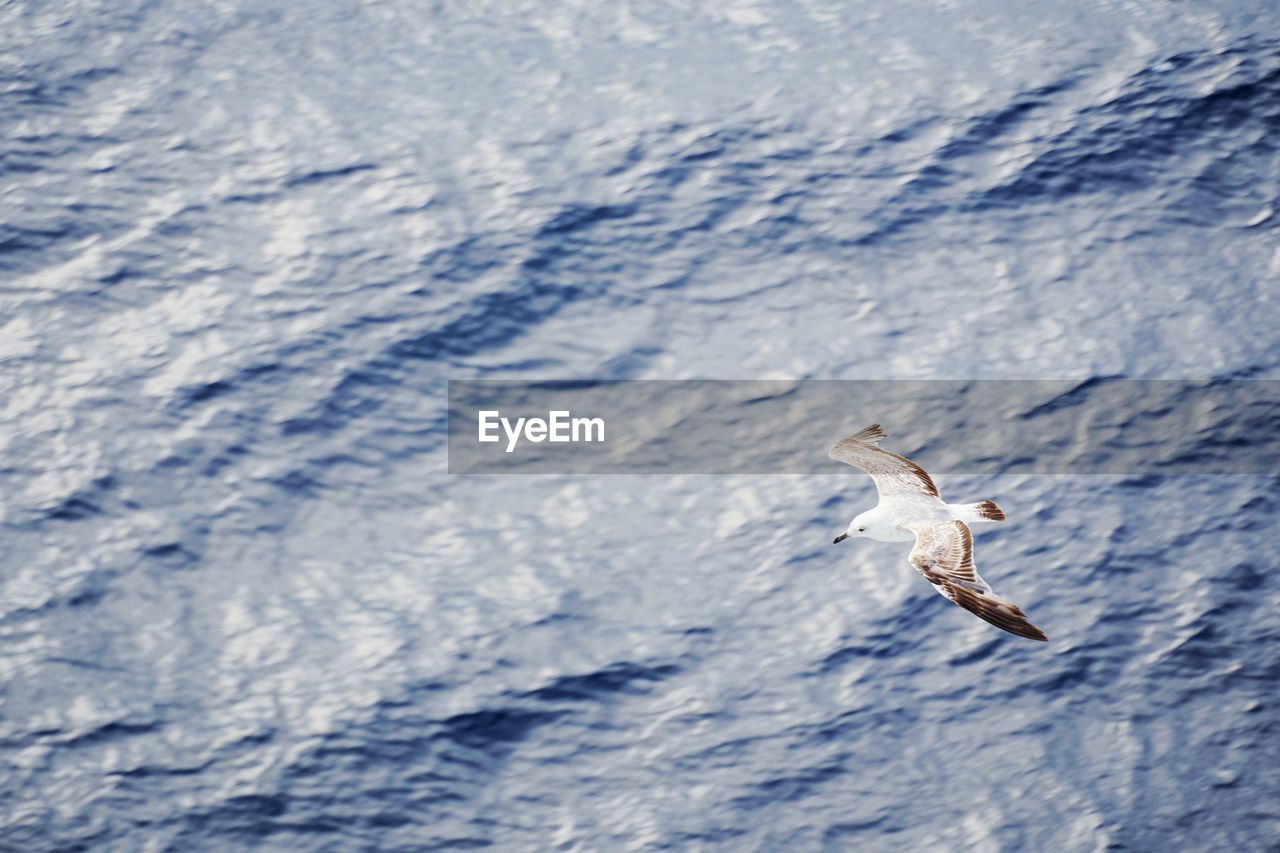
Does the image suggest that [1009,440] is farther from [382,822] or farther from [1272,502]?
[382,822]

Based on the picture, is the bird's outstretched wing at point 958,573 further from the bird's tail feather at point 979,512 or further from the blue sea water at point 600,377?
the blue sea water at point 600,377

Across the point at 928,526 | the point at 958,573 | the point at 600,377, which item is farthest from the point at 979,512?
the point at 600,377

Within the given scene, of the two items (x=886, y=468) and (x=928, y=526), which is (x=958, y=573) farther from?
(x=886, y=468)

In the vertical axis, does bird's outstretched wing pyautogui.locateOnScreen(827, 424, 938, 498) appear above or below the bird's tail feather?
above

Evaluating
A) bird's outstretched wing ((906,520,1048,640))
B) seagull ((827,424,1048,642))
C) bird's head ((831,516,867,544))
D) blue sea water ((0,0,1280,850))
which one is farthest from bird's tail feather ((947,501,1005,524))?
blue sea water ((0,0,1280,850))

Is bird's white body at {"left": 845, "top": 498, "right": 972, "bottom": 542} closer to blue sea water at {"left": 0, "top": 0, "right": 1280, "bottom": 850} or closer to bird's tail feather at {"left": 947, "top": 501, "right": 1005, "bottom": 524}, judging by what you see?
bird's tail feather at {"left": 947, "top": 501, "right": 1005, "bottom": 524}

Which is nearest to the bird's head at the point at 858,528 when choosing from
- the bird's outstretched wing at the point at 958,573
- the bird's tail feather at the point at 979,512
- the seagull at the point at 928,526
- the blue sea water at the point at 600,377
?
the seagull at the point at 928,526

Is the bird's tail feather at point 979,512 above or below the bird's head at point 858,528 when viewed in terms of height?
above
